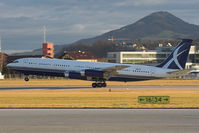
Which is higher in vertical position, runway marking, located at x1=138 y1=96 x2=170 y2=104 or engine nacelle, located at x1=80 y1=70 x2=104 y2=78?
engine nacelle, located at x1=80 y1=70 x2=104 y2=78

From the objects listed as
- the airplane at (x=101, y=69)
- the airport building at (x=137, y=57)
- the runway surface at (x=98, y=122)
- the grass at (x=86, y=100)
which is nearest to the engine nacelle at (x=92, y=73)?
the airplane at (x=101, y=69)

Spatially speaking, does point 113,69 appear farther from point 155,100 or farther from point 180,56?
point 155,100

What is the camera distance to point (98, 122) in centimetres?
2403

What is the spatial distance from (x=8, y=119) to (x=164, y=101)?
17750 millimetres

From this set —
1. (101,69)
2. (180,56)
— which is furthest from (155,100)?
(180,56)

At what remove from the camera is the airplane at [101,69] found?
62062mm

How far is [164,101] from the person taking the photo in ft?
124

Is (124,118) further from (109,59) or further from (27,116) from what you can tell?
(109,59)

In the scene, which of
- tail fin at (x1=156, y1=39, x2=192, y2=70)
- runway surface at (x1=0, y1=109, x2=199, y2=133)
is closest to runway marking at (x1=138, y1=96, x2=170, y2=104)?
runway surface at (x1=0, y1=109, x2=199, y2=133)

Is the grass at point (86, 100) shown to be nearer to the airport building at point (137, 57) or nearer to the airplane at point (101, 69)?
the airplane at point (101, 69)

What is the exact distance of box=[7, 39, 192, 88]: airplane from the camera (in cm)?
6206

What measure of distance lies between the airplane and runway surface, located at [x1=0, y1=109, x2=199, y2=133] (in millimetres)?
32754

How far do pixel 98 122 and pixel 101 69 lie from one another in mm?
39499

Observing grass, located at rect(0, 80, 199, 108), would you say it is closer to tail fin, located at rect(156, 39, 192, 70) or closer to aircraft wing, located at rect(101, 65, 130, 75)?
aircraft wing, located at rect(101, 65, 130, 75)
